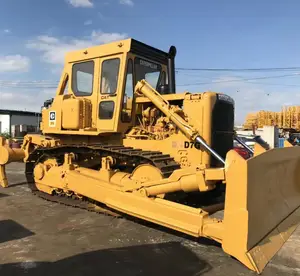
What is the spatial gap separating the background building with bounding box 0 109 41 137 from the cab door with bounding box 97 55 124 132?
111 feet

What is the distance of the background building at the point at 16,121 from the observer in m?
39.5

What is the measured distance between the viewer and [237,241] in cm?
383

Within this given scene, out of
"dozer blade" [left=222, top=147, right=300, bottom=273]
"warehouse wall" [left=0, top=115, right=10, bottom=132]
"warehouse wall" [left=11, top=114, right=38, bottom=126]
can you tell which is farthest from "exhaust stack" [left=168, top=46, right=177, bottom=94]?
"warehouse wall" [left=11, top=114, right=38, bottom=126]

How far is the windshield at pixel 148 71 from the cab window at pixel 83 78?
102 cm

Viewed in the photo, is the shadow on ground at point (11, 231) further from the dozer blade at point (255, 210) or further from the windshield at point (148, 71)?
the windshield at point (148, 71)

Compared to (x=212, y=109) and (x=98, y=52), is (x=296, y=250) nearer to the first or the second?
(x=212, y=109)

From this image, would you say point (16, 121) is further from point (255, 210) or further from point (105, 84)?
point (255, 210)

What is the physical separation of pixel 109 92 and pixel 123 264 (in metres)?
3.61

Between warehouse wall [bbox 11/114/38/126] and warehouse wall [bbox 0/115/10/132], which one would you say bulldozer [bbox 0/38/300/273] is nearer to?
warehouse wall [bbox 0/115/10/132]

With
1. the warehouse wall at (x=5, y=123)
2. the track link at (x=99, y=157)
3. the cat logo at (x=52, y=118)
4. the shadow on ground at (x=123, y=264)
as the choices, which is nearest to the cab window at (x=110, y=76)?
the track link at (x=99, y=157)

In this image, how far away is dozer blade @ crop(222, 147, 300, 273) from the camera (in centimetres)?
379

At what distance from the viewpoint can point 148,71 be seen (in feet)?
23.9

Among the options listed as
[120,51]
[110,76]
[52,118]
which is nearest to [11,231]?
[52,118]

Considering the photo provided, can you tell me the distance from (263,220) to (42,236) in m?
3.41
